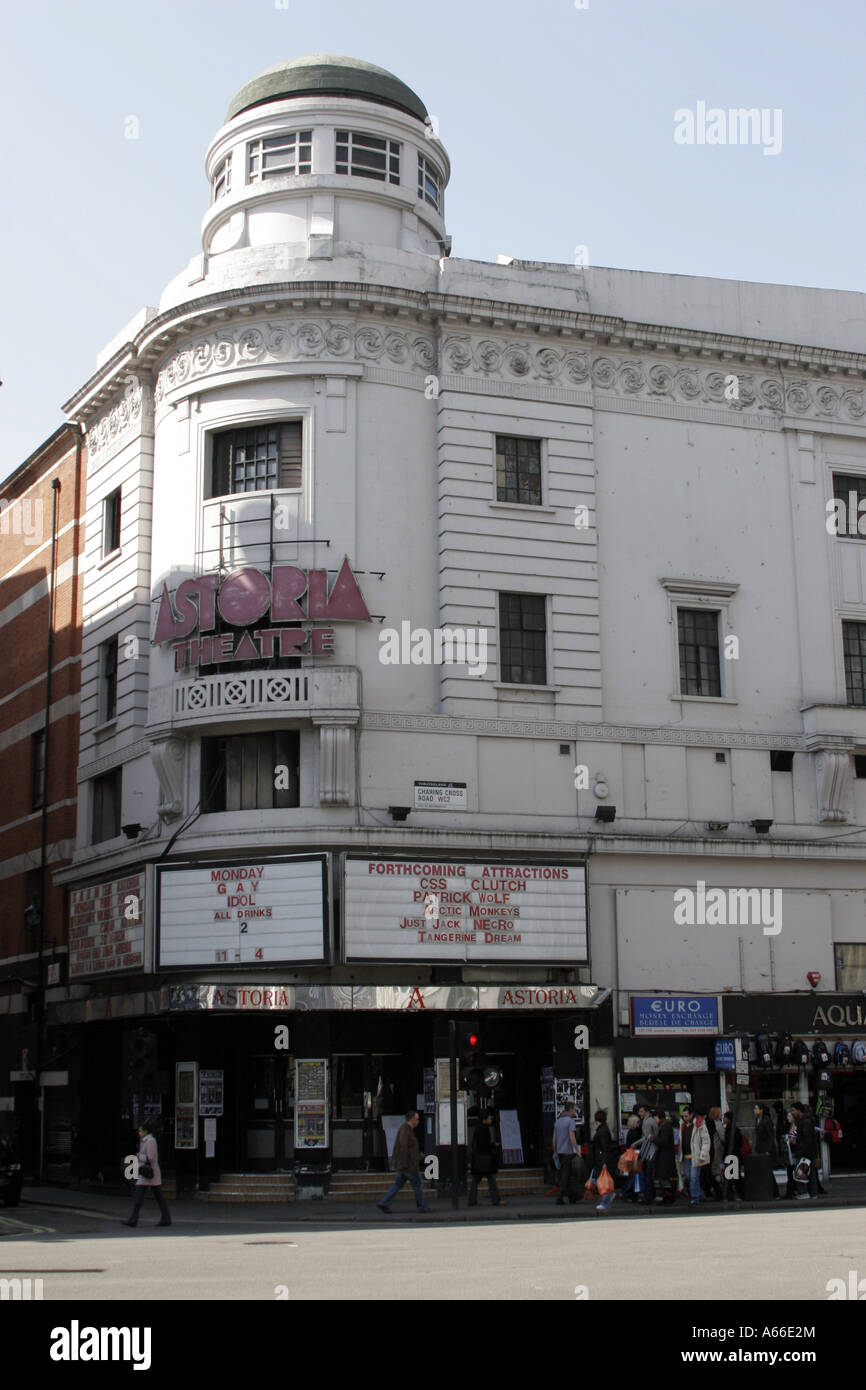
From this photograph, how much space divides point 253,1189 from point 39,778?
52.5ft

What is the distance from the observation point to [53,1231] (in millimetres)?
24906

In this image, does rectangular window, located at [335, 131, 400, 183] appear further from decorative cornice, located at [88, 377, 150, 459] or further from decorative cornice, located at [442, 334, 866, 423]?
decorative cornice, located at [88, 377, 150, 459]

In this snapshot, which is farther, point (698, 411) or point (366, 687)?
point (698, 411)

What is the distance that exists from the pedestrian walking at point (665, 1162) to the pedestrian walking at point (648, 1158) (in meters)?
0.11

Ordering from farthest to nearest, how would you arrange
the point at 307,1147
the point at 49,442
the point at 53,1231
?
1. the point at 49,442
2. the point at 307,1147
3. the point at 53,1231

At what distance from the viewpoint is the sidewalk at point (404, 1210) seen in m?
26.3

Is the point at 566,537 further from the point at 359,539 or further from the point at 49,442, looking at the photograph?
the point at 49,442

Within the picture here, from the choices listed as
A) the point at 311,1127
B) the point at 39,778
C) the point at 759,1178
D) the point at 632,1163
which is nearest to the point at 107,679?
the point at 39,778

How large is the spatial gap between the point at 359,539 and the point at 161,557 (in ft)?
15.8

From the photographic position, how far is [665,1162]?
2866 cm

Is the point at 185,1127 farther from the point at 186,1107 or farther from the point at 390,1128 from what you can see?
the point at 390,1128

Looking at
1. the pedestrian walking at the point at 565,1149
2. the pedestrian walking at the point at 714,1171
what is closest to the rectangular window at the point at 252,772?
the pedestrian walking at the point at 565,1149

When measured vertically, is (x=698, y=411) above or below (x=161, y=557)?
above
